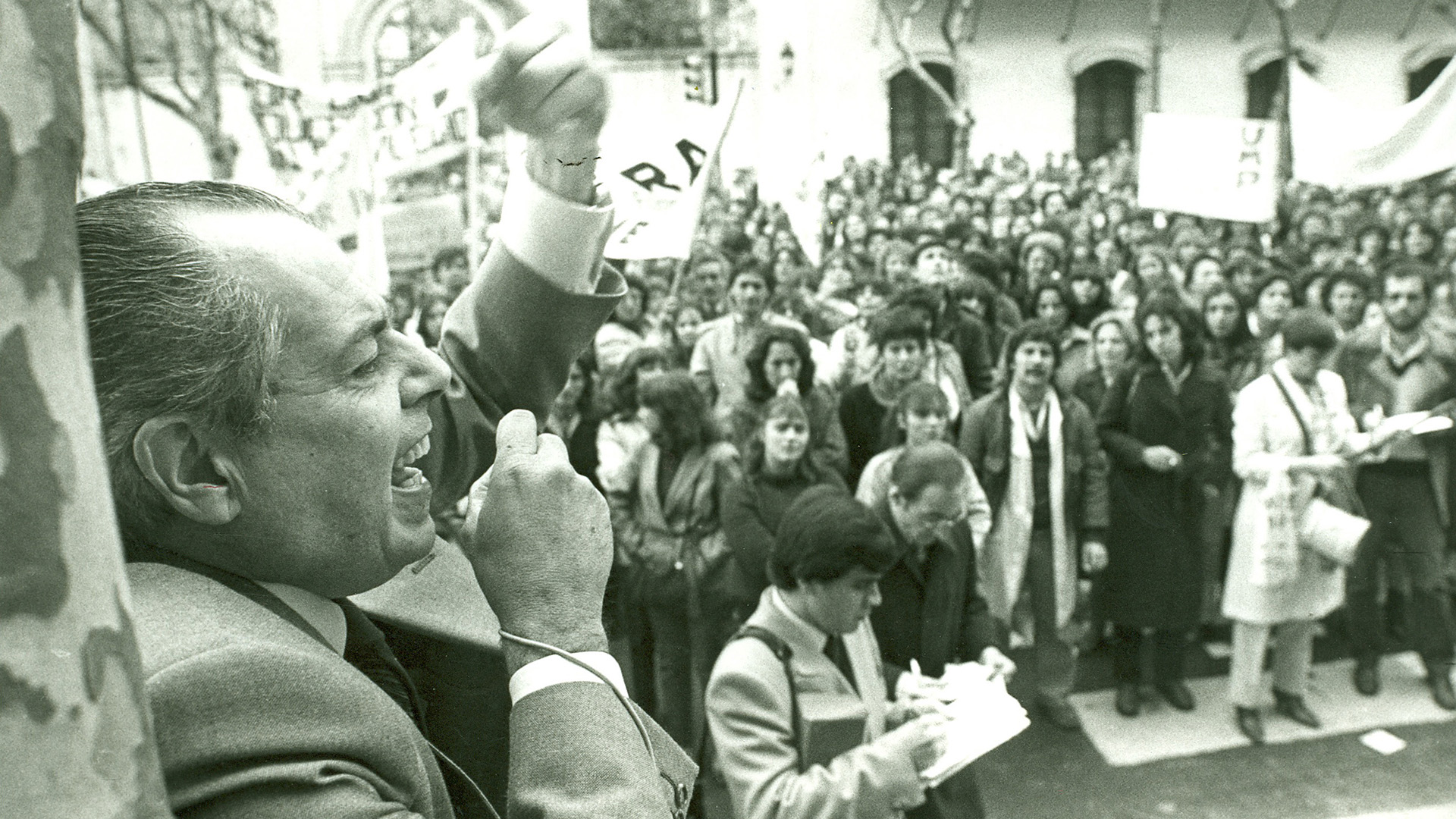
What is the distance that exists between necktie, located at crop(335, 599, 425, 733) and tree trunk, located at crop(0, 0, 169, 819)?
1.66ft

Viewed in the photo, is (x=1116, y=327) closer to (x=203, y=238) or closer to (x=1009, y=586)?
(x=1009, y=586)

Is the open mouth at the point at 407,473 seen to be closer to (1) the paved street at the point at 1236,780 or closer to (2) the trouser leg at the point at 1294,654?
(1) the paved street at the point at 1236,780

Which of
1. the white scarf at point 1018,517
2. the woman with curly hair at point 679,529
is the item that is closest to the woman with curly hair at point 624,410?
the woman with curly hair at point 679,529

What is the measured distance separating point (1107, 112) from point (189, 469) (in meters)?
26.0

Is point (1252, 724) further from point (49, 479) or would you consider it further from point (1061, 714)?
point (49, 479)

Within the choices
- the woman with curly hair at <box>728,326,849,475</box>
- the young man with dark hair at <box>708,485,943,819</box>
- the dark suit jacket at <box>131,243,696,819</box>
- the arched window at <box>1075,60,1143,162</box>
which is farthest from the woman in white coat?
the arched window at <box>1075,60,1143,162</box>

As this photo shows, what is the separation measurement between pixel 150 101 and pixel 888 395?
81.7ft

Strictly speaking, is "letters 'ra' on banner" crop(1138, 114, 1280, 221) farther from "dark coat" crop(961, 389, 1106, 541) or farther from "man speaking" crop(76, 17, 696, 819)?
"man speaking" crop(76, 17, 696, 819)

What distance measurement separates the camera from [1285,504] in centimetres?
457

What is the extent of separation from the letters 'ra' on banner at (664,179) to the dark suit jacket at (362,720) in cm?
357

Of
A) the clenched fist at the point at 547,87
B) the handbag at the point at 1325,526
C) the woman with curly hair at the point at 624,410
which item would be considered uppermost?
the clenched fist at the point at 547,87

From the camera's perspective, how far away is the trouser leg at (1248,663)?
4.77 m

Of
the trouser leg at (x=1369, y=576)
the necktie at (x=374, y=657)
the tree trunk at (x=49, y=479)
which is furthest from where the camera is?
the trouser leg at (x=1369, y=576)

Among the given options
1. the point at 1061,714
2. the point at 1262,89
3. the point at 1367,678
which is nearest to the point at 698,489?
the point at 1061,714
